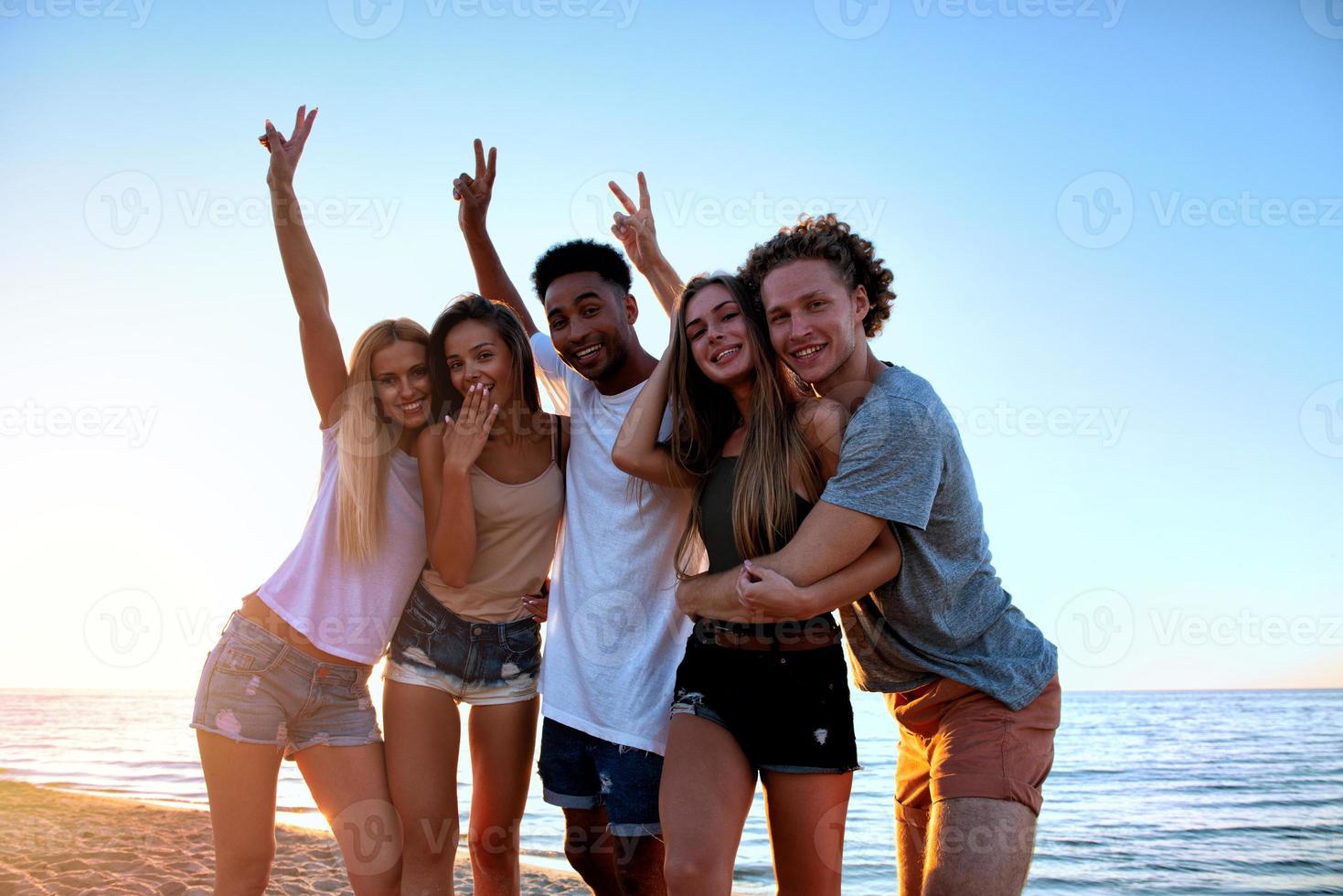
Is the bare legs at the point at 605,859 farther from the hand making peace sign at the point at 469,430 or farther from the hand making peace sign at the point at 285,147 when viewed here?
the hand making peace sign at the point at 285,147

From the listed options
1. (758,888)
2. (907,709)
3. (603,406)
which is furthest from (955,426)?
(758,888)

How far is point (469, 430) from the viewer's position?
12.1ft

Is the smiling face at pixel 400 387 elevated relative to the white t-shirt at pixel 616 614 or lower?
elevated

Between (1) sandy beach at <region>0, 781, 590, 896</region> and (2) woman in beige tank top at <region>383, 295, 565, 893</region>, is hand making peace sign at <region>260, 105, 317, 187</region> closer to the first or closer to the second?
(2) woman in beige tank top at <region>383, 295, 565, 893</region>

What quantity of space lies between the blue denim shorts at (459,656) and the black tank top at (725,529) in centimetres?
95

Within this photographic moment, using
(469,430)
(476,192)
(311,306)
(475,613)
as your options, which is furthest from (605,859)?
(476,192)

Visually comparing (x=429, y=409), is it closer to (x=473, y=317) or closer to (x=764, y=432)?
(x=473, y=317)

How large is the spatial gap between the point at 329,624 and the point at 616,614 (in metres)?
1.09

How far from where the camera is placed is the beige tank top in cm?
376

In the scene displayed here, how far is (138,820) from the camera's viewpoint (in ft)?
33.9

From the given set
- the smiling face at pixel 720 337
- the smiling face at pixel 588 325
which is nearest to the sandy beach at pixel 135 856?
the smiling face at pixel 588 325

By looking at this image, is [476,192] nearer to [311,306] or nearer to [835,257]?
[311,306]

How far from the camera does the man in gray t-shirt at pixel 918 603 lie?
2861 millimetres

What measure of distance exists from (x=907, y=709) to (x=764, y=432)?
105 centimetres
